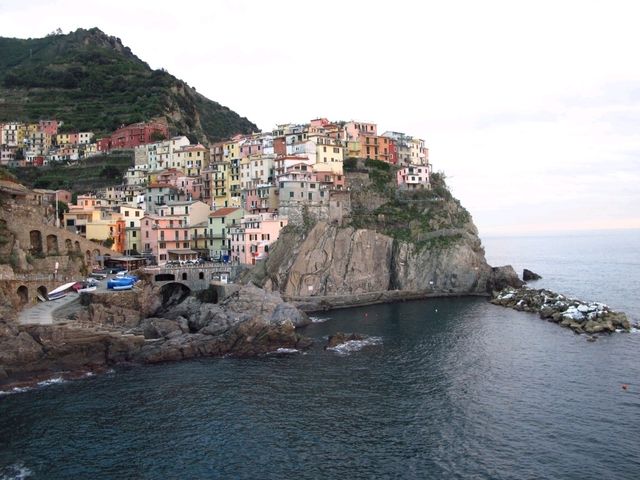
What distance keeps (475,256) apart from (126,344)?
52.8m

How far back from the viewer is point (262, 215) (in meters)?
76.8

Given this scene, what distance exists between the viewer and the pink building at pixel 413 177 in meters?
93.4

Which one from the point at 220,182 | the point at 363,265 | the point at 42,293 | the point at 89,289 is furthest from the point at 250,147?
the point at 42,293

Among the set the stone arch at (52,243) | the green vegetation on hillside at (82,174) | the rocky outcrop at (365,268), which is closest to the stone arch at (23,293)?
the stone arch at (52,243)

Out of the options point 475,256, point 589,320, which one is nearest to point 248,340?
point 589,320

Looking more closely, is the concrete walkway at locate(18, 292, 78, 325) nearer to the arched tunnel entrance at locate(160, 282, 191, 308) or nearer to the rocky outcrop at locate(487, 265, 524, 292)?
the arched tunnel entrance at locate(160, 282, 191, 308)

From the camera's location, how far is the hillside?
123438mm

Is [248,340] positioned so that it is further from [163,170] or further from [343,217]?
[163,170]

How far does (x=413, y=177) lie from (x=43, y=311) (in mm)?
62023

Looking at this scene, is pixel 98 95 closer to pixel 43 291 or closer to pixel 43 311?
pixel 43 291

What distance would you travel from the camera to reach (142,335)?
Answer: 162 feet

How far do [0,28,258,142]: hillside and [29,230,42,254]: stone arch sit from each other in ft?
204

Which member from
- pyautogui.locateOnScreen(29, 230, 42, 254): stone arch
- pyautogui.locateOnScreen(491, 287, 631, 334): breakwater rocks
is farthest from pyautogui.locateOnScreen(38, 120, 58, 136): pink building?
pyautogui.locateOnScreen(491, 287, 631, 334): breakwater rocks

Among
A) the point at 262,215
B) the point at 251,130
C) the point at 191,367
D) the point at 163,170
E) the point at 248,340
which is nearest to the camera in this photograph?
the point at 191,367
